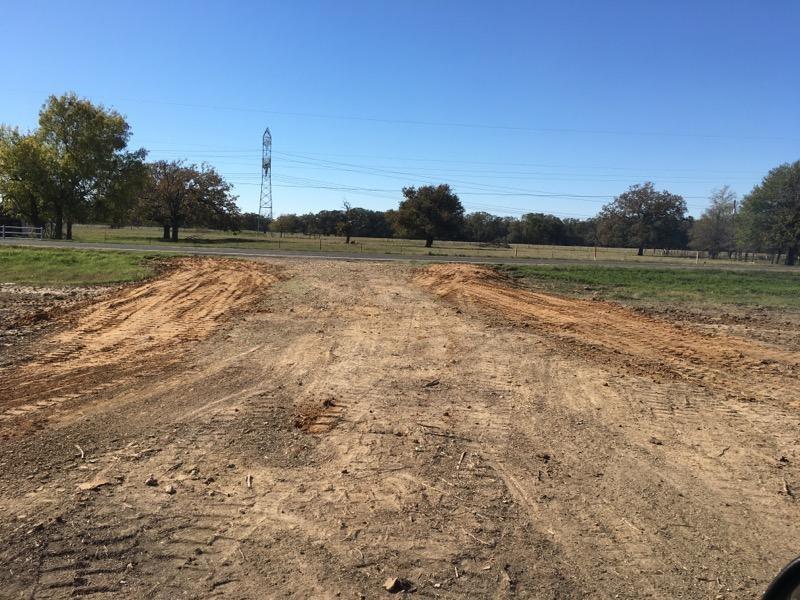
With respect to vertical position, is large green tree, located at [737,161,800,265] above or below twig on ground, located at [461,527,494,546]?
above

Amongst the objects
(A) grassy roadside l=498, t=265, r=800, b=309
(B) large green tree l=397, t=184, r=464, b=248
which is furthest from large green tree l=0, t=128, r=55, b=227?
(A) grassy roadside l=498, t=265, r=800, b=309

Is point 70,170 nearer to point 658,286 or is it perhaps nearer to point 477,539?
point 658,286

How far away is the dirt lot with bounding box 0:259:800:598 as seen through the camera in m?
3.43

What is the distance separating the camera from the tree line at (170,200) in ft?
161

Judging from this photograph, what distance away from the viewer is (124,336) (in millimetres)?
10141

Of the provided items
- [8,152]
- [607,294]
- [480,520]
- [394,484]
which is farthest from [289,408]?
[8,152]

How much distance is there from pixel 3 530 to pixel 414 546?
270cm

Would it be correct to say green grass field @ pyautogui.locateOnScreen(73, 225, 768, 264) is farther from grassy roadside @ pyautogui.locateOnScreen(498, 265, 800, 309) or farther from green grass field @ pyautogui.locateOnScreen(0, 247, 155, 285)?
green grass field @ pyautogui.locateOnScreen(0, 247, 155, 285)

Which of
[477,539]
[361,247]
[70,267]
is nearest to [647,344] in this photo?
[477,539]

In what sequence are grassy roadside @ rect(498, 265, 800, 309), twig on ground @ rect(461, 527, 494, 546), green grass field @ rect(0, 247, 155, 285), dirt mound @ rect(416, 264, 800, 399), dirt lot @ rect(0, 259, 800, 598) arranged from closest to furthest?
1. dirt lot @ rect(0, 259, 800, 598)
2. twig on ground @ rect(461, 527, 494, 546)
3. dirt mound @ rect(416, 264, 800, 399)
4. green grass field @ rect(0, 247, 155, 285)
5. grassy roadside @ rect(498, 265, 800, 309)

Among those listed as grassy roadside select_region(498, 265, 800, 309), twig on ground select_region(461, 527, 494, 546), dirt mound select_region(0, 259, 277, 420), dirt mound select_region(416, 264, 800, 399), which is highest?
grassy roadside select_region(498, 265, 800, 309)

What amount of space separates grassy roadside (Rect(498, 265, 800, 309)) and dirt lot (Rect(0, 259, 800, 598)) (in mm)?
9542

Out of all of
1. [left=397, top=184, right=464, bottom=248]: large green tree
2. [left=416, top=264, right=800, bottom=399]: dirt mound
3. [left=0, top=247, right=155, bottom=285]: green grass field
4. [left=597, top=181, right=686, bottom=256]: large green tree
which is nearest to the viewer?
[left=416, top=264, right=800, bottom=399]: dirt mound

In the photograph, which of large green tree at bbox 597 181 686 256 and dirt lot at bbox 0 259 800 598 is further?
large green tree at bbox 597 181 686 256
